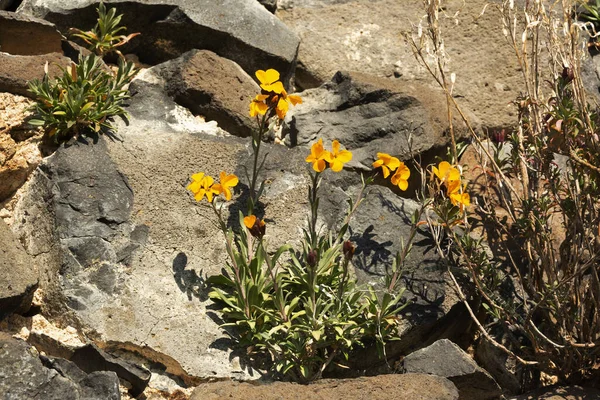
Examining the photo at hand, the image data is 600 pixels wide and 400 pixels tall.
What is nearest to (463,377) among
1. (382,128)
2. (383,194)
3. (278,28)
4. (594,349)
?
(594,349)

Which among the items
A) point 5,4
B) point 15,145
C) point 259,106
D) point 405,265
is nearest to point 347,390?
point 405,265

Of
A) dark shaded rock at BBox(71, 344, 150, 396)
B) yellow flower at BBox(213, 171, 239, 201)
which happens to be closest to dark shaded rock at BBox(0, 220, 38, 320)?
dark shaded rock at BBox(71, 344, 150, 396)

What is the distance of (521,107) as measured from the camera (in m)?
5.40

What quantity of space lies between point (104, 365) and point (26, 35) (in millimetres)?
2328

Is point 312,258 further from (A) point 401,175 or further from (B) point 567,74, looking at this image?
(B) point 567,74

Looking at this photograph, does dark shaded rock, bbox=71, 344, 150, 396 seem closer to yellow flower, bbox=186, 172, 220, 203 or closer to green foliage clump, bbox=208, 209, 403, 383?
green foliage clump, bbox=208, 209, 403, 383

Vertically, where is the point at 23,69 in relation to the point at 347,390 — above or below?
above

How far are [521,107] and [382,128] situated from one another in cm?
86

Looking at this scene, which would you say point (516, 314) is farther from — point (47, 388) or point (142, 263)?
point (47, 388)

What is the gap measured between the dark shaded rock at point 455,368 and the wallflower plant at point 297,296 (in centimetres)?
20

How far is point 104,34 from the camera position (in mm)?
6125

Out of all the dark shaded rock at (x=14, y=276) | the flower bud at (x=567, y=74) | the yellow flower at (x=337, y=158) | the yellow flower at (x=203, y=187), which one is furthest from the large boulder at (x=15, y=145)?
the flower bud at (x=567, y=74)

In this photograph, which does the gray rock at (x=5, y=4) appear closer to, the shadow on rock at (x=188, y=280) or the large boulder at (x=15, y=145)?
the large boulder at (x=15, y=145)

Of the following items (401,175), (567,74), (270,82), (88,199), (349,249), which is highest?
(567,74)
